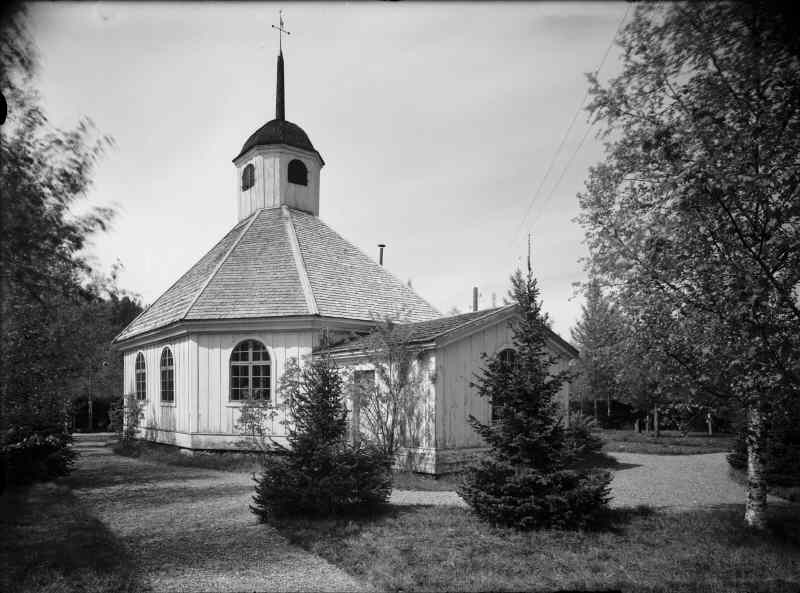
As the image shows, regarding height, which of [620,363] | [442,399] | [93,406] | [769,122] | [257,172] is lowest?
[93,406]

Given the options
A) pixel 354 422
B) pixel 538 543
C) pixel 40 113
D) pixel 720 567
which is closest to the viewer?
pixel 40 113

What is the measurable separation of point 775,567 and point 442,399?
7.06 metres

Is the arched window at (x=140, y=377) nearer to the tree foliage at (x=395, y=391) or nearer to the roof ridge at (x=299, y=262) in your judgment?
the roof ridge at (x=299, y=262)

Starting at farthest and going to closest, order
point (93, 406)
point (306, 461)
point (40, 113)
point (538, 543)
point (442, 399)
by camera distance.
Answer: point (93, 406)
point (442, 399)
point (306, 461)
point (538, 543)
point (40, 113)

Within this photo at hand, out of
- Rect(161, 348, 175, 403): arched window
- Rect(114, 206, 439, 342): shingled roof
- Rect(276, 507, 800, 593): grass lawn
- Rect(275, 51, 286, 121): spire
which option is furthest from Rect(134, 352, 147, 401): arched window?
Rect(276, 507, 800, 593): grass lawn

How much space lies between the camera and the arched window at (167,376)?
1742 cm

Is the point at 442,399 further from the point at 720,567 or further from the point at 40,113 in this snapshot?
the point at 40,113

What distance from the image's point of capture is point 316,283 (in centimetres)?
1683

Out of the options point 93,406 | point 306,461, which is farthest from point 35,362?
point 93,406

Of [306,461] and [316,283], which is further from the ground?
[316,283]

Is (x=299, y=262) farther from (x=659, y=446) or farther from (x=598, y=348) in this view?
(x=659, y=446)

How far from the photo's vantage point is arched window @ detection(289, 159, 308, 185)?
21359mm

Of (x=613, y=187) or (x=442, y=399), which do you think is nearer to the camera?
(x=613, y=187)

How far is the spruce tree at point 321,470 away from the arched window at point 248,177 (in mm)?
14563
